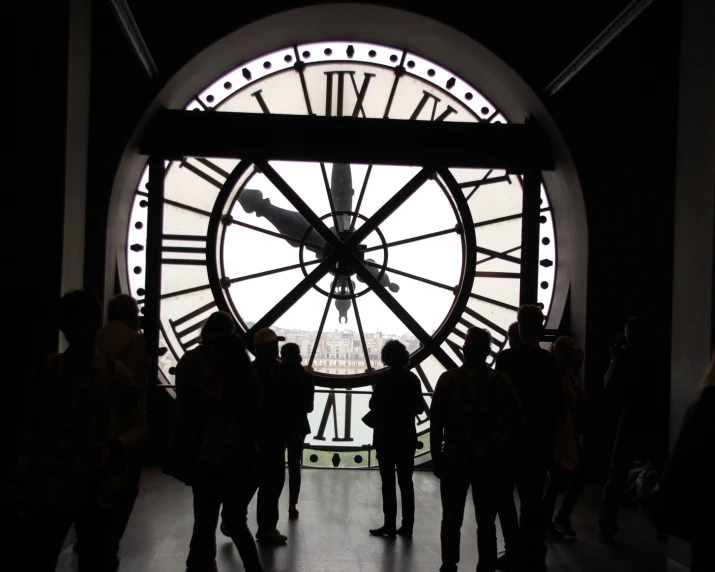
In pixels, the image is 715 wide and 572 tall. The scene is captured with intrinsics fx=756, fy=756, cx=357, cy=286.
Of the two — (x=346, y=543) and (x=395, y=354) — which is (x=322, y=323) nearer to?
(x=395, y=354)

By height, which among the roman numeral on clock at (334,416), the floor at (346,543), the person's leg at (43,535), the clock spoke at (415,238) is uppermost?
the clock spoke at (415,238)

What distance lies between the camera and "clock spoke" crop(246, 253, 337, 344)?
4.96 metres

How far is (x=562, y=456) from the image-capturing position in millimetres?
2863

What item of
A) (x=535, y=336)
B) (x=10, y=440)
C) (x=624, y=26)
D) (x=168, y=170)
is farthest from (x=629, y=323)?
(x=168, y=170)

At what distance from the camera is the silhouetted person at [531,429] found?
8.87ft

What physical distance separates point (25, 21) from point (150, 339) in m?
2.37

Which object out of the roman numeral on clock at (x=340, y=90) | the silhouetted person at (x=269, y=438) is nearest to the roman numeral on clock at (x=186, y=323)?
the roman numeral on clock at (x=340, y=90)

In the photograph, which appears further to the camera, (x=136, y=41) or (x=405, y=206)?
(x=405, y=206)

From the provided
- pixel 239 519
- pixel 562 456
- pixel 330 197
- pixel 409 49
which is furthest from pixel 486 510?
pixel 409 49

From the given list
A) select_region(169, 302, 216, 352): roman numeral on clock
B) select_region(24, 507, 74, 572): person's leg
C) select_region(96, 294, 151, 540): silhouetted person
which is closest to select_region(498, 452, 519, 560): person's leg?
select_region(96, 294, 151, 540): silhouetted person

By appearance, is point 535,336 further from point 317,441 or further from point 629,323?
point 317,441

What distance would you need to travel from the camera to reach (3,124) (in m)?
2.62

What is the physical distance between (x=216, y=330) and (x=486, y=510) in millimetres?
1092

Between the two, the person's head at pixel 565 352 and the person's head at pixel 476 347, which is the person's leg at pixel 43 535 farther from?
the person's head at pixel 565 352
